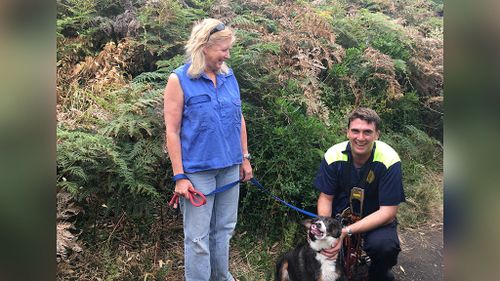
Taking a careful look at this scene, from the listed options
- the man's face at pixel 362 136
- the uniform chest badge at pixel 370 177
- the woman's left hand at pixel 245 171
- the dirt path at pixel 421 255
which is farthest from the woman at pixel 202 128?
Answer: the dirt path at pixel 421 255

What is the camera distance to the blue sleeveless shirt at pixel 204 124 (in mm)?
3164

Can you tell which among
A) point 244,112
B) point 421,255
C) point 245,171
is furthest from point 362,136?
point 421,255

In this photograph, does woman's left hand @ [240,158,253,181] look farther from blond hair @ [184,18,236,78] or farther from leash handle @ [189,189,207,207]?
blond hair @ [184,18,236,78]

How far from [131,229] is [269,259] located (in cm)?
139

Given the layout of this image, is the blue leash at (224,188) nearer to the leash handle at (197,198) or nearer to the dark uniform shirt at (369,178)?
the leash handle at (197,198)

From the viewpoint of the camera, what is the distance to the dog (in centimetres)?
360

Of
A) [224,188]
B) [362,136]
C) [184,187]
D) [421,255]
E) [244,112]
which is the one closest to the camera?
[184,187]

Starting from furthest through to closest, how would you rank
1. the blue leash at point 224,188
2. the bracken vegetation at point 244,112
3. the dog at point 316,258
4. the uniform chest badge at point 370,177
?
the bracken vegetation at point 244,112
the uniform chest badge at point 370,177
the dog at point 316,258
the blue leash at point 224,188

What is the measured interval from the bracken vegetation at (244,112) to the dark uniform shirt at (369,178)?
0.92 metres

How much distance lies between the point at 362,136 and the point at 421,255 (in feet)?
6.69

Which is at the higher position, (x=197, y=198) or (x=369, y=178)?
(x=369, y=178)

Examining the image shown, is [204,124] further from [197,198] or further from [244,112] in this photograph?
[244,112]

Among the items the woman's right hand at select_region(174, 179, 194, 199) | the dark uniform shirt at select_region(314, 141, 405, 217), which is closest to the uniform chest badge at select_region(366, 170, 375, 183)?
the dark uniform shirt at select_region(314, 141, 405, 217)

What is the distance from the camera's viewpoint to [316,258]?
375cm
